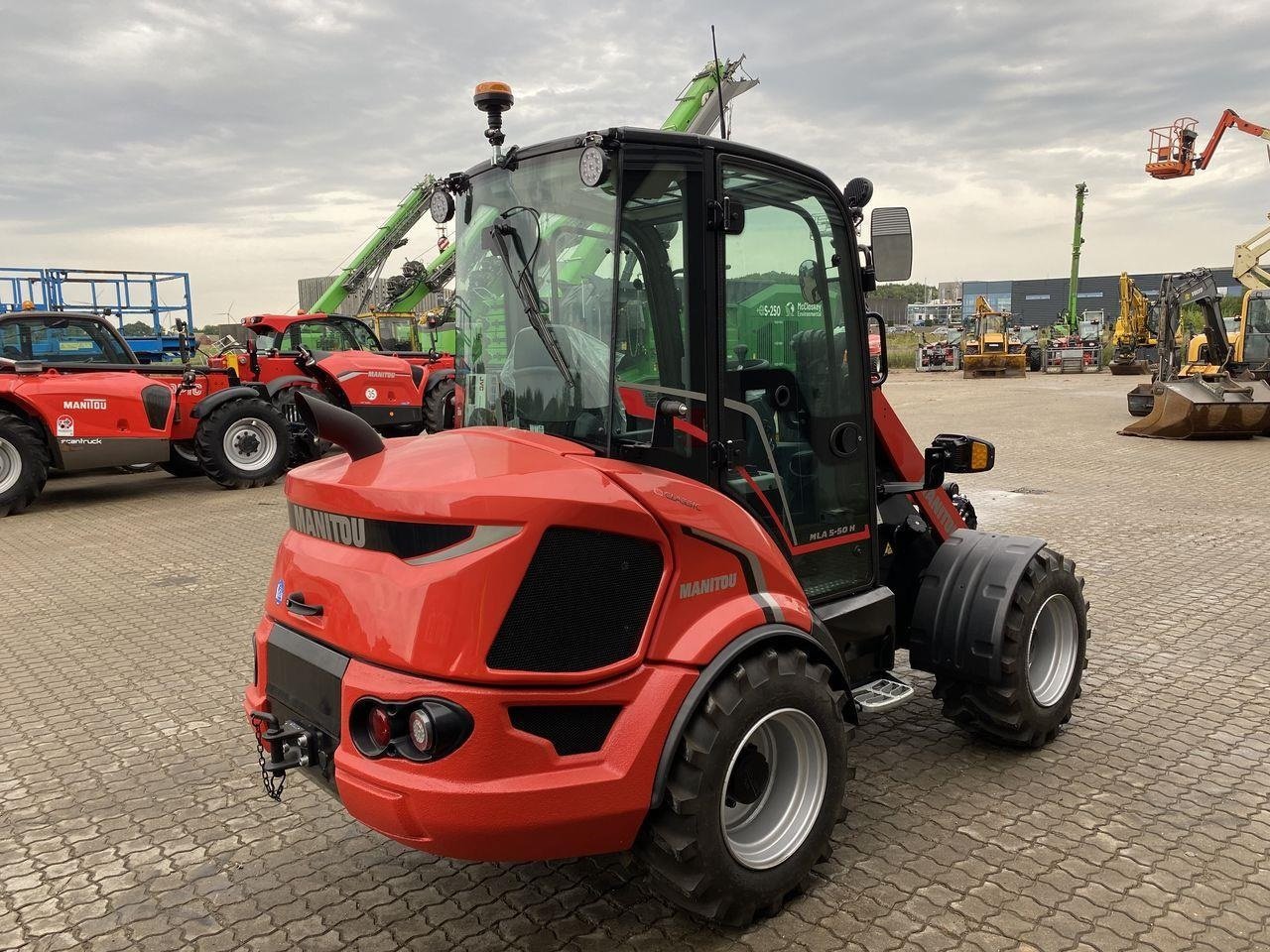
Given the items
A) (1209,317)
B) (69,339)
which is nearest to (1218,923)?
(69,339)

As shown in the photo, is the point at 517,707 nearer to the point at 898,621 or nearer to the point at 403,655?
the point at 403,655

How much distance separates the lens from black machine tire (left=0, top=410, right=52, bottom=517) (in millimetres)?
9719

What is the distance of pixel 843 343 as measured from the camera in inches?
133

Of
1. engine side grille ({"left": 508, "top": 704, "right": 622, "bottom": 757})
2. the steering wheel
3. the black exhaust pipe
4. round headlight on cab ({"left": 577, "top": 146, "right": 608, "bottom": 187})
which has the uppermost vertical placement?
round headlight on cab ({"left": 577, "top": 146, "right": 608, "bottom": 187})

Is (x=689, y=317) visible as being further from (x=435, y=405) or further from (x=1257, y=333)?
(x=1257, y=333)

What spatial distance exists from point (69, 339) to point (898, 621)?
10.4m

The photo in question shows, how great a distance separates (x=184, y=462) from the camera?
1226 centimetres

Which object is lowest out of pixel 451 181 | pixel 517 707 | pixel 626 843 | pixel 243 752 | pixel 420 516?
pixel 243 752

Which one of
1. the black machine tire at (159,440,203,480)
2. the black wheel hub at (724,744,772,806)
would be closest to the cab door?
the black wheel hub at (724,744,772,806)

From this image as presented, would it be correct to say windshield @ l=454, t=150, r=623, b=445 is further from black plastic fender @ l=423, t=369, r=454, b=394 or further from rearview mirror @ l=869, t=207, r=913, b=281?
black plastic fender @ l=423, t=369, r=454, b=394

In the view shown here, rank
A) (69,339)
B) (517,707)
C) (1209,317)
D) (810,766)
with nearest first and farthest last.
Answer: (517,707)
(810,766)
(69,339)
(1209,317)

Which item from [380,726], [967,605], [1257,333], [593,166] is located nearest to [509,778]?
[380,726]

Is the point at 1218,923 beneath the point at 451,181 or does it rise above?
beneath

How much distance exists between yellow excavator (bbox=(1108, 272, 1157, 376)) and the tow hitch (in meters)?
29.3
